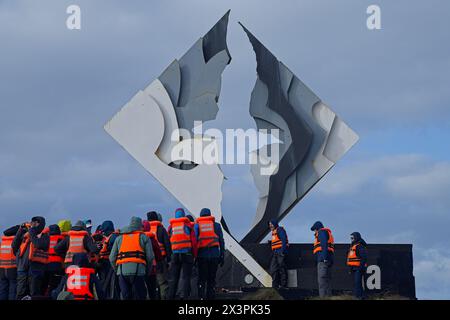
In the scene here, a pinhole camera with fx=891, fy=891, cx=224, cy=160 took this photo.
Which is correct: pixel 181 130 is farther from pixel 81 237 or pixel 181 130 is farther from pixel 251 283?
pixel 81 237

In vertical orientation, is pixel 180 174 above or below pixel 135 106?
below

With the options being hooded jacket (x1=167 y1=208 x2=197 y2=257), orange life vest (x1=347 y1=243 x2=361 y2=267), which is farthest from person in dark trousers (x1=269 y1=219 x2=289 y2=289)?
hooded jacket (x1=167 y1=208 x2=197 y2=257)

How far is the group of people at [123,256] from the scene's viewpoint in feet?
51.5

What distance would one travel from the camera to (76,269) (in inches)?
574

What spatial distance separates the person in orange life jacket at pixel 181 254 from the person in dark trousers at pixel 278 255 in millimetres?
4202

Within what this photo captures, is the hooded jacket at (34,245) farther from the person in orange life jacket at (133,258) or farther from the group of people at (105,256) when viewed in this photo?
the person in orange life jacket at (133,258)

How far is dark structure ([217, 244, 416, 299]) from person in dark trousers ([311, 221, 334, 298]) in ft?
4.22

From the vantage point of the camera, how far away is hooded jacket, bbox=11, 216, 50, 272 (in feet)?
Result: 57.1

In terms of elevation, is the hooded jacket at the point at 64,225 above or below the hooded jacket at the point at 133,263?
above

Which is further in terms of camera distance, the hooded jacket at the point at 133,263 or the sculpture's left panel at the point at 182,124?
the sculpture's left panel at the point at 182,124

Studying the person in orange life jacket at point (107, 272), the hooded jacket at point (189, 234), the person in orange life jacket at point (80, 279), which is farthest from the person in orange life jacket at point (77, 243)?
the person in orange life jacket at point (80, 279)

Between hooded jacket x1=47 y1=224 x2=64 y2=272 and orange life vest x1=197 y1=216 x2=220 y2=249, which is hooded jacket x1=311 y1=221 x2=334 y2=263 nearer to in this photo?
orange life vest x1=197 y1=216 x2=220 y2=249
